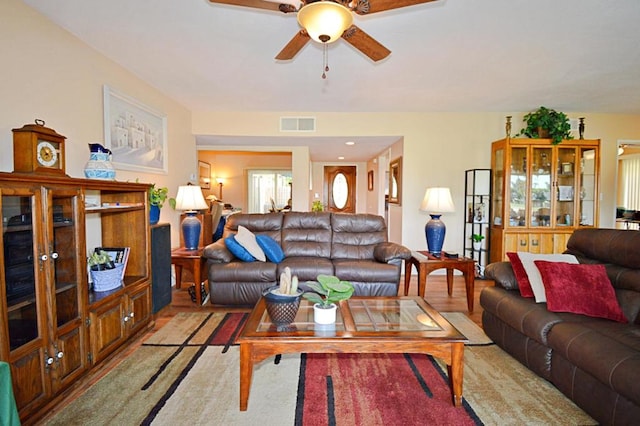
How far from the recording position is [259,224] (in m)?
4.02

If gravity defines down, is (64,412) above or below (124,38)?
below

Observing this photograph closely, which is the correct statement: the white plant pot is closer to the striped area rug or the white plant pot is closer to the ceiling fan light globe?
the striped area rug

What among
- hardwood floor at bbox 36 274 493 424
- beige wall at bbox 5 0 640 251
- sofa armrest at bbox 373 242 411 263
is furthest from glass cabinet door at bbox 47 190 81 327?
sofa armrest at bbox 373 242 411 263

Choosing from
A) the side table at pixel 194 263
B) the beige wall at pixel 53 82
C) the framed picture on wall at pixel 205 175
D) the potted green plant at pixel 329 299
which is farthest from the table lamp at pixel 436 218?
the framed picture on wall at pixel 205 175

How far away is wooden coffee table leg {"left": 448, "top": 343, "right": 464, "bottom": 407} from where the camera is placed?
172 cm

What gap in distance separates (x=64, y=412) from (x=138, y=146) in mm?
2653

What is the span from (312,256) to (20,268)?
263 cm

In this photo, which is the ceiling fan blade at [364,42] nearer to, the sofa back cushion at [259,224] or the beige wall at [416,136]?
the sofa back cushion at [259,224]

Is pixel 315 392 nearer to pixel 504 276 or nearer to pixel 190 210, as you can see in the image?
pixel 504 276

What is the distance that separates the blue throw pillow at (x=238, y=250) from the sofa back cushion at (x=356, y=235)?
1.02 metres

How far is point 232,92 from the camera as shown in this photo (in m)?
3.95

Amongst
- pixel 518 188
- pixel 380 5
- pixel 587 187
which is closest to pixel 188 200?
pixel 380 5

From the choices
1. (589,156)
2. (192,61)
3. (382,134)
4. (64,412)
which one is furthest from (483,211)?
(64,412)

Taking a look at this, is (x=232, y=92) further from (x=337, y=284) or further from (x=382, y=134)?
(x=337, y=284)
